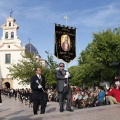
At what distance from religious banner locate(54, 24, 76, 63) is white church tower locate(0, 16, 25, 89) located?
161 feet

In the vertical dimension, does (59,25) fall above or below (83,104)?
above

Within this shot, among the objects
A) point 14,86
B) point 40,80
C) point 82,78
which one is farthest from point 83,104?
point 14,86

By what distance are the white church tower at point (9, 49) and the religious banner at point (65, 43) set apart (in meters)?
49.2

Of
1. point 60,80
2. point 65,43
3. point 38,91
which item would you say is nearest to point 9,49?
point 65,43

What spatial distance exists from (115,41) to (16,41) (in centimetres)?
3032

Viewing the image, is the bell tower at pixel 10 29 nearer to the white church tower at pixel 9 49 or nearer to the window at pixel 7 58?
the white church tower at pixel 9 49

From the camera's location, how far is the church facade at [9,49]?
61594 millimetres

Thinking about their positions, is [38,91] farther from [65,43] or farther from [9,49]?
[9,49]

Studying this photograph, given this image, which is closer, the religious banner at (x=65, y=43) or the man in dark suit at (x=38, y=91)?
the man in dark suit at (x=38, y=91)

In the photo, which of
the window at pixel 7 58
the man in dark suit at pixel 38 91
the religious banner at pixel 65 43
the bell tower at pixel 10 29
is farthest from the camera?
the window at pixel 7 58

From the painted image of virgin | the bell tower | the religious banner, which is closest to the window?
the bell tower

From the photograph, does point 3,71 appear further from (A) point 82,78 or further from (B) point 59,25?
(B) point 59,25

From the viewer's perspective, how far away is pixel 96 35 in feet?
123

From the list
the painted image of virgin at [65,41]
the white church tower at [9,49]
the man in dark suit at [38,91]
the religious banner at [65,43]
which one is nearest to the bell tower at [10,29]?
the white church tower at [9,49]
